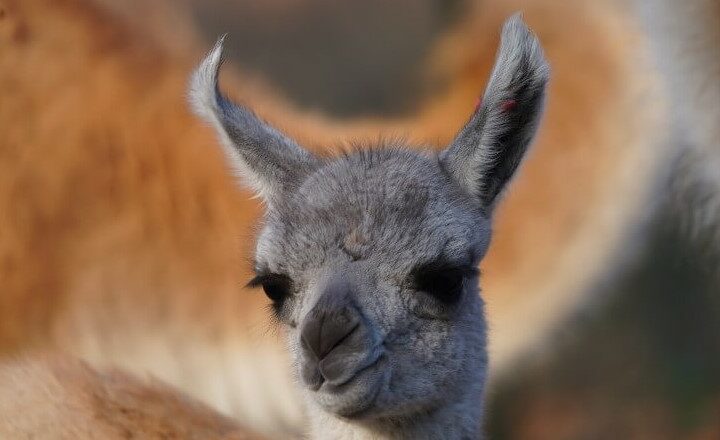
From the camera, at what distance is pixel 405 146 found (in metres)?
1.49

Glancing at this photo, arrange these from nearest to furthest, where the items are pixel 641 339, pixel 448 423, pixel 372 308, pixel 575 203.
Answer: pixel 372 308, pixel 448 423, pixel 575 203, pixel 641 339

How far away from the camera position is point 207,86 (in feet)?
4.71

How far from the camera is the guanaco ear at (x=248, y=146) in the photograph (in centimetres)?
143

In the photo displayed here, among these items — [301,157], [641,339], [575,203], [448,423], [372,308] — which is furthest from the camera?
[641,339]

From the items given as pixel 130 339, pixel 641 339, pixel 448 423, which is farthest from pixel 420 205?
pixel 641 339

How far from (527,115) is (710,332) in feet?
5.02

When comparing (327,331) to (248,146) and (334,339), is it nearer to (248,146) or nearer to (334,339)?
(334,339)

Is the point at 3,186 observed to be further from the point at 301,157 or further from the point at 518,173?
the point at 518,173

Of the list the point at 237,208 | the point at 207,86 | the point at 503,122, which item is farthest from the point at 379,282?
the point at 237,208

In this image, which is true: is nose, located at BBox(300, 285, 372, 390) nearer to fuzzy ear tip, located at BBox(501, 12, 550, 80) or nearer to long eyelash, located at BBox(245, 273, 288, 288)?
long eyelash, located at BBox(245, 273, 288, 288)

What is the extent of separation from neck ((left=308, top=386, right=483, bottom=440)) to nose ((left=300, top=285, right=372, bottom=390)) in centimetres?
16

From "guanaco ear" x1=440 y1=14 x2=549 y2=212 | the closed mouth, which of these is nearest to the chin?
the closed mouth

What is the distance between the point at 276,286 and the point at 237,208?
0.99 meters

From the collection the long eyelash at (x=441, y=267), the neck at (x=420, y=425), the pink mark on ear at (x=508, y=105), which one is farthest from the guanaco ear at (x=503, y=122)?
the neck at (x=420, y=425)
